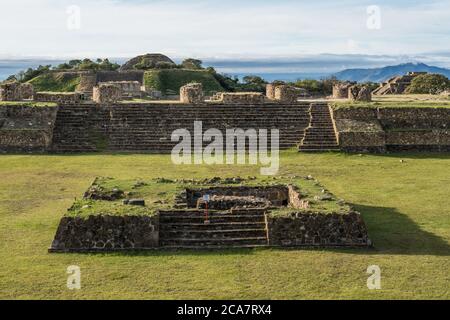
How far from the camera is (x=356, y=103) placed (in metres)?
36.5

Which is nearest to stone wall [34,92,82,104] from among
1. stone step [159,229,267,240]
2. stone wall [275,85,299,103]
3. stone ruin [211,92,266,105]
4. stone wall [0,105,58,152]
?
stone wall [0,105,58,152]

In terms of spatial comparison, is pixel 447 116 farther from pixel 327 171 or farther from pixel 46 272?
pixel 46 272

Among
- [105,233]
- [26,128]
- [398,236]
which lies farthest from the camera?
[26,128]

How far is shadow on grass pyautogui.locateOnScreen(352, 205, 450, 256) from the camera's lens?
15328mm

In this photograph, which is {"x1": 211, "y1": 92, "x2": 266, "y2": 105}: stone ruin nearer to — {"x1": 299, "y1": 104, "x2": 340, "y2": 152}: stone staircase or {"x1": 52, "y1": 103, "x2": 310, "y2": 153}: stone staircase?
{"x1": 52, "y1": 103, "x2": 310, "y2": 153}: stone staircase

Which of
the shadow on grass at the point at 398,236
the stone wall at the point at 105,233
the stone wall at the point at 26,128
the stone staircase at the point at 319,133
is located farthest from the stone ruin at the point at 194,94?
the stone wall at the point at 105,233

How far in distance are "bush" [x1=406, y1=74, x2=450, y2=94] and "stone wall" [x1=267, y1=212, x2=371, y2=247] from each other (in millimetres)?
44290

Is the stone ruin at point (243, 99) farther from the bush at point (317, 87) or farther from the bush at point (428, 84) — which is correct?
the bush at point (428, 84)

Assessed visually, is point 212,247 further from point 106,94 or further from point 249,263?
point 106,94

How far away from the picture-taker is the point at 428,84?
194 ft

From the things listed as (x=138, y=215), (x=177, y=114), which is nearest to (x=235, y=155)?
(x=177, y=114)

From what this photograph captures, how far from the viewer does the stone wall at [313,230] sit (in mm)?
15492

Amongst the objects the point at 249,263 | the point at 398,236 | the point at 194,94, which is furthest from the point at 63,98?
the point at 249,263

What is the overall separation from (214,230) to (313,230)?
2.29 m
